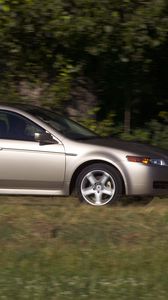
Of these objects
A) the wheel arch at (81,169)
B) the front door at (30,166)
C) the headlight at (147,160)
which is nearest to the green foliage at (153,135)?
the headlight at (147,160)

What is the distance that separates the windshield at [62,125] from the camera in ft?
33.0

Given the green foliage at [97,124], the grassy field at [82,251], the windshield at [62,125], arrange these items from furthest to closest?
the green foliage at [97,124] → the windshield at [62,125] → the grassy field at [82,251]

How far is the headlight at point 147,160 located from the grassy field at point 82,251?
0.55 meters

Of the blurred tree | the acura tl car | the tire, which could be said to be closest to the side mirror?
the acura tl car

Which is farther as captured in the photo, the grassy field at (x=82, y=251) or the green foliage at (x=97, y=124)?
the green foliage at (x=97, y=124)

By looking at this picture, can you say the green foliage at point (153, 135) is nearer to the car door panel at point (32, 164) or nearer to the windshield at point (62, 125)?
the windshield at point (62, 125)

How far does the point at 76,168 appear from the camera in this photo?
9.61m

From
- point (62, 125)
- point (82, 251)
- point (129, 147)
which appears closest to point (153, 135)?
point (62, 125)

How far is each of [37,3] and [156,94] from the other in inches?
180

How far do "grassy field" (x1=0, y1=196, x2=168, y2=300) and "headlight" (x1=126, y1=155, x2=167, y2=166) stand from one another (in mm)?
547

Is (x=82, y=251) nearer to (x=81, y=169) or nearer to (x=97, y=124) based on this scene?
(x=81, y=169)

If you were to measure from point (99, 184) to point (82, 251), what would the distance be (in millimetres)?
2426

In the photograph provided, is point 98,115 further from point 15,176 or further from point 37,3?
point 15,176

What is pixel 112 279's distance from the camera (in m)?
6.30
